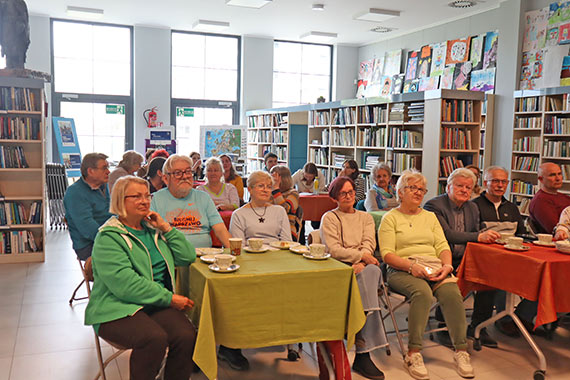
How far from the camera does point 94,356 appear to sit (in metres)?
3.64

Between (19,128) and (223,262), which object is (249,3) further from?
(223,262)

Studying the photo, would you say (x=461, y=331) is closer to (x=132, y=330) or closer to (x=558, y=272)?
(x=558, y=272)

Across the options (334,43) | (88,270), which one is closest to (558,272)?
(88,270)

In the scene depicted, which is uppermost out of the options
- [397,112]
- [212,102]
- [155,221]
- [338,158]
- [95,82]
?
[95,82]

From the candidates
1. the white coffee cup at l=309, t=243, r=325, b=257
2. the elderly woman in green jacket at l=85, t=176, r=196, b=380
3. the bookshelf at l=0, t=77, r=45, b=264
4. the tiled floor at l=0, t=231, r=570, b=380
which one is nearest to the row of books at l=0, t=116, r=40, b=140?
the bookshelf at l=0, t=77, r=45, b=264

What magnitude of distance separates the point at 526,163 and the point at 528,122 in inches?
28.2

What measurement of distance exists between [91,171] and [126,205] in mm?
1664

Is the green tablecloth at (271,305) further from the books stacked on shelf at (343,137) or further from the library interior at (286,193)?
the books stacked on shelf at (343,137)

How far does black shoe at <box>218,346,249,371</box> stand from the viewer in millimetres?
3453

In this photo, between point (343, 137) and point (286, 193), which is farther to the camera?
point (343, 137)

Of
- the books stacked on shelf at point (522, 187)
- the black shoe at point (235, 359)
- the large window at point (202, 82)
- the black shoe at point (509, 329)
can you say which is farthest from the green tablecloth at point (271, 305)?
the large window at point (202, 82)

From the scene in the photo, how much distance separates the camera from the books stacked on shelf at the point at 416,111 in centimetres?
759

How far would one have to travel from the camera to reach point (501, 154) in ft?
32.3

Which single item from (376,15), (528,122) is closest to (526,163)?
(528,122)
